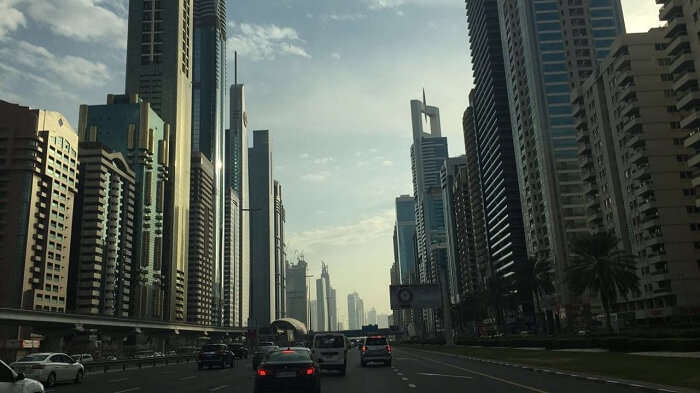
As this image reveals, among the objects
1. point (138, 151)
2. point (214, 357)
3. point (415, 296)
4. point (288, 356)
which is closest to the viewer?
point (288, 356)

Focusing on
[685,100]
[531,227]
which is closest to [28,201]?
[531,227]

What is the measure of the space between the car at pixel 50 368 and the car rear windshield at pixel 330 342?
40.6 ft

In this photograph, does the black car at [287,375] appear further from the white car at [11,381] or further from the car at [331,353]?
the car at [331,353]

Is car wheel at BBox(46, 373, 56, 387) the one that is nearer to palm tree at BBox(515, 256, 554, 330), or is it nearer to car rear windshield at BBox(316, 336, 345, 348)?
car rear windshield at BBox(316, 336, 345, 348)

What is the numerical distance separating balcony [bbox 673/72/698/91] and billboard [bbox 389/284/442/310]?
136 ft

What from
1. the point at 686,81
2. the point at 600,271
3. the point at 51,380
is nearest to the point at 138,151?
the point at 600,271

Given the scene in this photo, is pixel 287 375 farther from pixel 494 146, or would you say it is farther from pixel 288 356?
pixel 494 146

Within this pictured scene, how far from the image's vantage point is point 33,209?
142000mm

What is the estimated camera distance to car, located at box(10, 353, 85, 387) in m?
27.8

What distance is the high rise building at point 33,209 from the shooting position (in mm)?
137000

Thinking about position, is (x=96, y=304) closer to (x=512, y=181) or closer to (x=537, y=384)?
(x=512, y=181)

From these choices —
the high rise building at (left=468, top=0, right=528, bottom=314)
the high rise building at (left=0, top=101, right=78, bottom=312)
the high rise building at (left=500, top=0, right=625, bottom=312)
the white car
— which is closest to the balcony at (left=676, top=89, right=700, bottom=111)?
the high rise building at (left=500, top=0, right=625, bottom=312)

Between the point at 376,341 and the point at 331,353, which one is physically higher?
the point at 376,341

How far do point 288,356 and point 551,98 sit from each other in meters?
Result: 128
